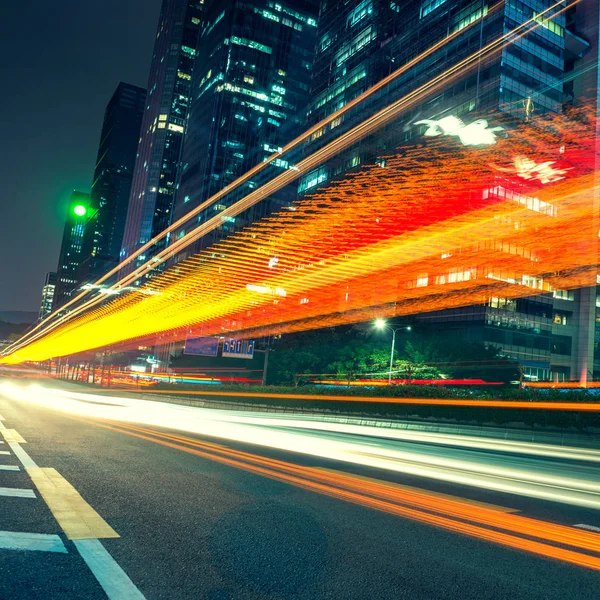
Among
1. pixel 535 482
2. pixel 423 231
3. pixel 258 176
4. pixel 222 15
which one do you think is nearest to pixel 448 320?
pixel 423 231

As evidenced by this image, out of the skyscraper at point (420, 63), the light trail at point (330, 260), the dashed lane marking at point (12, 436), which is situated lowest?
the dashed lane marking at point (12, 436)

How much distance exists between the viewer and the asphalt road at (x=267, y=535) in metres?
3.78

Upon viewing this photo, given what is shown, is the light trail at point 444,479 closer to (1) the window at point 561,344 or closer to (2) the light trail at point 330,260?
(2) the light trail at point 330,260

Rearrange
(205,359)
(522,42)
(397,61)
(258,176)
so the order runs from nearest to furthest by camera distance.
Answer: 1. (522,42)
2. (205,359)
3. (397,61)
4. (258,176)

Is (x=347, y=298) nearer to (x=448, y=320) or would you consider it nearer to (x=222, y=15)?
(x=448, y=320)

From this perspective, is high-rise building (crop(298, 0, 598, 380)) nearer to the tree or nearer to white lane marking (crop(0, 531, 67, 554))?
the tree

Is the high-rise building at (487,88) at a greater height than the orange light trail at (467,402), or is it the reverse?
the high-rise building at (487,88)

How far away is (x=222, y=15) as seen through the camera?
162 metres

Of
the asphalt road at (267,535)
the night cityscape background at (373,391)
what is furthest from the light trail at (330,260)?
the asphalt road at (267,535)

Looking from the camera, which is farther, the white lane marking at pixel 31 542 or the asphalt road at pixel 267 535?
the white lane marking at pixel 31 542

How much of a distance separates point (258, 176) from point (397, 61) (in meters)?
70.6

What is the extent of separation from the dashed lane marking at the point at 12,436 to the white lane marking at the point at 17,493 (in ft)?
18.9

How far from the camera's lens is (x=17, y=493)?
6367 millimetres

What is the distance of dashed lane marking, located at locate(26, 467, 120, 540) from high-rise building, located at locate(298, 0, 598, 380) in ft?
212
